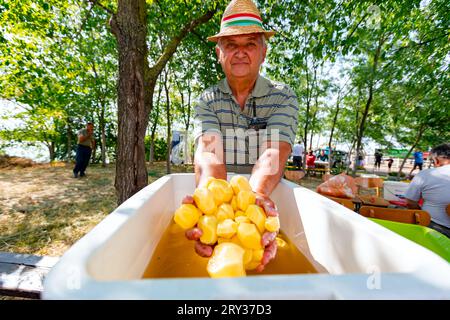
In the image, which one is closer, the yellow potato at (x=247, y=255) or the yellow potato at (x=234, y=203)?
the yellow potato at (x=247, y=255)

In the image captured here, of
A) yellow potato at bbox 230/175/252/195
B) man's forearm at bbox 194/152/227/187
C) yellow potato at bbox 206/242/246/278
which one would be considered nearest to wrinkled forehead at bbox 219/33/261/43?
man's forearm at bbox 194/152/227/187

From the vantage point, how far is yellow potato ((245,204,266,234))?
34.9 inches

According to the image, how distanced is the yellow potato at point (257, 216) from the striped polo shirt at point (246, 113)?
837 mm

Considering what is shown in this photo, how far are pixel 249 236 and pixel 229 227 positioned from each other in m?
0.09

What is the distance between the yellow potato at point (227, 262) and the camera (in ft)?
2.28

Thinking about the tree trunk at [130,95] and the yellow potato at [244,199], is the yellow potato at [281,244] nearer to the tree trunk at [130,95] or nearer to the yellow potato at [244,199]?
the yellow potato at [244,199]

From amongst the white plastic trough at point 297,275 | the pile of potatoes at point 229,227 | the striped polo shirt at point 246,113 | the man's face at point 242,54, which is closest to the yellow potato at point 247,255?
Answer: the pile of potatoes at point 229,227

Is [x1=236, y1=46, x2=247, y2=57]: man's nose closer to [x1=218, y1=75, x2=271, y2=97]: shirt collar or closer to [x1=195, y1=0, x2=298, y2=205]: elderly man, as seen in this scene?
[x1=195, y1=0, x2=298, y2=205]: elderly man

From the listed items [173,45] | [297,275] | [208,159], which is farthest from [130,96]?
[297,275]

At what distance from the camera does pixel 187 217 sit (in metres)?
0.92

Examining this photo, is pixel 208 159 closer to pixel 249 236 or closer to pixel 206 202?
pixel 206 202

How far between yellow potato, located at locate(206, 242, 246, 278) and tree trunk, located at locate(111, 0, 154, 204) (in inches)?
85.4

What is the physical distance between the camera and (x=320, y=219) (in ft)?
3.67

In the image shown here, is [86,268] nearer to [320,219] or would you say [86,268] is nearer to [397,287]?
[397,287]
